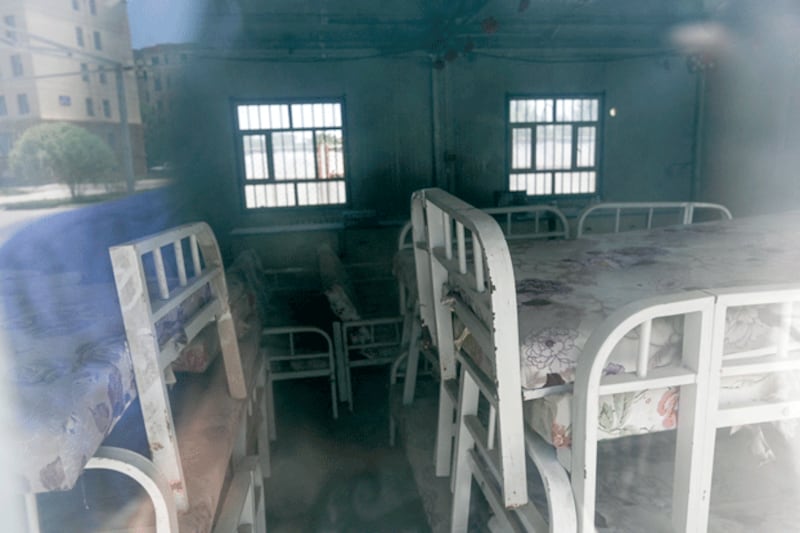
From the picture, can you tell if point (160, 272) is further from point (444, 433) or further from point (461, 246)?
point (444, 433)

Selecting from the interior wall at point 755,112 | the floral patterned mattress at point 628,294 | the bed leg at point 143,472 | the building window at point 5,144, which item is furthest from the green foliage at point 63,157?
the interior wall at point 755,112

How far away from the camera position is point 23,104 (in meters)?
1.30

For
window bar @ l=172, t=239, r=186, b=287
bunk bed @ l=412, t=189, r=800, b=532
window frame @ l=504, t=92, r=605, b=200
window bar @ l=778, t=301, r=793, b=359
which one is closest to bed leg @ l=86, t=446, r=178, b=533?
window bar @ l=172, t=239, r=186, b=287

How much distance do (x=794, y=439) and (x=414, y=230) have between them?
1222mm

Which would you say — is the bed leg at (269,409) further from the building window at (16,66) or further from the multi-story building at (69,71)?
the building window at (16,66)

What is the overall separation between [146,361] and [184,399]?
703 mm

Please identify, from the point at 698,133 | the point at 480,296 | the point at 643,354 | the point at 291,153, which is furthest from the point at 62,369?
the point at 698,133

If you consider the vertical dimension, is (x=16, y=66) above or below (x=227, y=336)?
above

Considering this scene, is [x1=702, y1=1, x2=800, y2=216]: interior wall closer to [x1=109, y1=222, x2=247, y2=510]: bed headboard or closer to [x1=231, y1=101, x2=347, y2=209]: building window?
[x1=231, y1=101, x2=347, y2=209]: building window

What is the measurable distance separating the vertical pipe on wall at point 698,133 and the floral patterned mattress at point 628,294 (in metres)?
4.93

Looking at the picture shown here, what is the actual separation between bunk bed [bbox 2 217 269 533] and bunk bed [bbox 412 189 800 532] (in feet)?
2.14

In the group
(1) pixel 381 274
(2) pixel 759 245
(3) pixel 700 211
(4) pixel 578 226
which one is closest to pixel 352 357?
(4) pixel 578 226

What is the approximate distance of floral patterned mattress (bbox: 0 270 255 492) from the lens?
2.73 ft

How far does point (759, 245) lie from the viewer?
1891 mm
